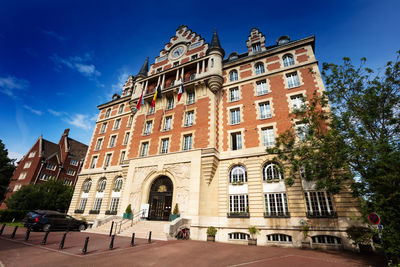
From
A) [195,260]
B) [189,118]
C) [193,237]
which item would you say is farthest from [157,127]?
[195,260]

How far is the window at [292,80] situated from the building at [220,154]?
93 mm

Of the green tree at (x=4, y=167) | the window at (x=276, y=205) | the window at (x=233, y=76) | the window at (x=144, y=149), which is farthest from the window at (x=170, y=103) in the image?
the green tree at (x=4, y=167)

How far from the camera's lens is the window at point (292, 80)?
1916 centimetres

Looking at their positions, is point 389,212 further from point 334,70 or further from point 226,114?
point 226,114

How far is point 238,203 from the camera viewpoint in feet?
54.9

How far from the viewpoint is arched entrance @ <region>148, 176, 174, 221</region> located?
1873 cm

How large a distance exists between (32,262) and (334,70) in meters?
19.3

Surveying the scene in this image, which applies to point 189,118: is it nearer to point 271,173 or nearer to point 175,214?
point 175,214

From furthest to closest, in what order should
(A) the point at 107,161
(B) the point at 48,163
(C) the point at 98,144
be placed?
(B) the point at 48,163, (C) the point at 98,144, (A) the point at 107,161

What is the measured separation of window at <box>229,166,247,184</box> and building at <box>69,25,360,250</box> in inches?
3.7

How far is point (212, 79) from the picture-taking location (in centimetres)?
2130

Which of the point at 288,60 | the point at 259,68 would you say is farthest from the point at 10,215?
the point at 288,60

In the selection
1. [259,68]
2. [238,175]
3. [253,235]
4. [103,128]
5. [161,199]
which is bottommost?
[253,235]

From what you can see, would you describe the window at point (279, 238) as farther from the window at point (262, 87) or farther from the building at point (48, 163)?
the building at point (48, 163)
